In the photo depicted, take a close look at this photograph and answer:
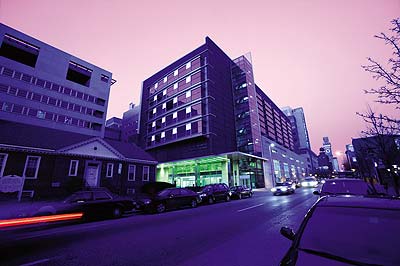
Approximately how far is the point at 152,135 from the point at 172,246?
48877mm

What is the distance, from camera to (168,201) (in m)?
14.0

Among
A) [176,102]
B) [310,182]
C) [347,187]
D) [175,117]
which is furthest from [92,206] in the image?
[310,182]

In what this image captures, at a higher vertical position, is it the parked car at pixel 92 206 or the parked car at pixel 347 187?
the parked car at pixel 347 187

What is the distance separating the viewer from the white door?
70.4 feet

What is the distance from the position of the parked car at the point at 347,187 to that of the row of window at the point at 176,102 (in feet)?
119

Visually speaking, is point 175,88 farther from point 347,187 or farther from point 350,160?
point 350,160

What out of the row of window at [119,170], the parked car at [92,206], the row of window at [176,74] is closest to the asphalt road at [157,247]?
the parked car at [92,206]

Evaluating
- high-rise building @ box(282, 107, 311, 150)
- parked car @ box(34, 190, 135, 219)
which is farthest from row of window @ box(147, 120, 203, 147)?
high-rise building @ box(282, 107, 311, 150)

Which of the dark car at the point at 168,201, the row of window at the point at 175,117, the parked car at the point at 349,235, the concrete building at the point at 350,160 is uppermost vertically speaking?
the row of window at the point at 175,117

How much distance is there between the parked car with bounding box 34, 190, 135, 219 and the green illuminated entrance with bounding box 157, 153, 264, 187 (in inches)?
1077

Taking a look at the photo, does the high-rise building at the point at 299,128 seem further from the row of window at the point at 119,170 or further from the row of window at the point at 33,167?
the row of window at the point at 33,167

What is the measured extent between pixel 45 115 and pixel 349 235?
150 ft

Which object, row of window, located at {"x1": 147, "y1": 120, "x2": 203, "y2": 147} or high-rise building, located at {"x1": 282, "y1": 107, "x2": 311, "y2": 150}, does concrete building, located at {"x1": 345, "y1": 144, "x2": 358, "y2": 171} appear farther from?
high-rise building, located at {"x1": 282, "y1": 107, "x2": 311, "y2": 150}

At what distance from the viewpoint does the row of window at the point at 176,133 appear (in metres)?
41.0
